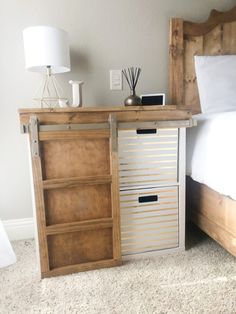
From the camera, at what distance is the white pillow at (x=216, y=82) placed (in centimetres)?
164

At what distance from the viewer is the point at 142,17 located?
5.62 ft

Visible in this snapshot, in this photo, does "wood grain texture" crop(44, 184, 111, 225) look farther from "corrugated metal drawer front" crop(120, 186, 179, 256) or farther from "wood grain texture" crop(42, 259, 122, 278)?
"wood grain texture" crop(42, 259, 122, 278)

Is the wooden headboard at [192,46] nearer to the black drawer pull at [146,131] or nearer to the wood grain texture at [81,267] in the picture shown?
the black drawer pull at [146,131]

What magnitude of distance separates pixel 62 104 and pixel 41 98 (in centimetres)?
34

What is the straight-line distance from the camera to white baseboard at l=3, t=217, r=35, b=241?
1.71m

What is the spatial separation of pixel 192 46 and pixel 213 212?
45.0 inches

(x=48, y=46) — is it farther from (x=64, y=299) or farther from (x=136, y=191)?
(x=64, y=299)

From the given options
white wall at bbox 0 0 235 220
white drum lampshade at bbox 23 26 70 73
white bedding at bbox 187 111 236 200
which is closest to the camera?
white bedding at bbox 187 111 236 200

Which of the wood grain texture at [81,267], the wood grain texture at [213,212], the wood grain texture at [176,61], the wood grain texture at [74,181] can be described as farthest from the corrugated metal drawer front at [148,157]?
the wood grain texture at [176,61]

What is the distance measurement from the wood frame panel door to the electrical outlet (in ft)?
1.84

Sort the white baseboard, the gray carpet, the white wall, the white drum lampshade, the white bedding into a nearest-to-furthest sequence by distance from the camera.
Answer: the gray carpet → the white bedding → the white drum lampshade → the white wall → the white baseboard

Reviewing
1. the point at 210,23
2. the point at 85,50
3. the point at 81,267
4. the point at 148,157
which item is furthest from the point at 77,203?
the point at 210,23

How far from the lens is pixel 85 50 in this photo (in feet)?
5.46

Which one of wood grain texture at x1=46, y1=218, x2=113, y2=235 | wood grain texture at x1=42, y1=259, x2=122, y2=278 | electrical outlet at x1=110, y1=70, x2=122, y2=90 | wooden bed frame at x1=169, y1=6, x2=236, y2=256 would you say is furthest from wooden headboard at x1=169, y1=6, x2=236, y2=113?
wood grain texture at x1=42, y1=259, x2=122, y2=278
